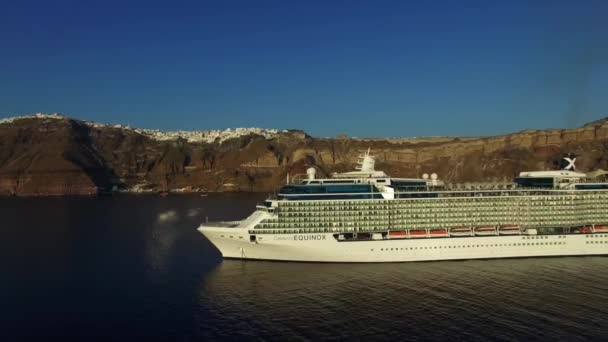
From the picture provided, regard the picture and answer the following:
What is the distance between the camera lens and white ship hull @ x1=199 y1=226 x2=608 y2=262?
114 feet

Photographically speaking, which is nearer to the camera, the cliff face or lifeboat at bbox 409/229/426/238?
A: lifeboat at bbox 409/229/426/238

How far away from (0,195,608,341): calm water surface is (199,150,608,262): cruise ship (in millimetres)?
1105

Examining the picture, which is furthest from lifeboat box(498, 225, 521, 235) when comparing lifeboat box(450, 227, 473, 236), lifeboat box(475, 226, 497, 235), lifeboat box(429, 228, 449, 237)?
lifeboat box(429, 228, 449, 237)

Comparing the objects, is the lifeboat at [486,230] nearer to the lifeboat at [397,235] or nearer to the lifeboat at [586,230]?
the lifeboat at [397,235]

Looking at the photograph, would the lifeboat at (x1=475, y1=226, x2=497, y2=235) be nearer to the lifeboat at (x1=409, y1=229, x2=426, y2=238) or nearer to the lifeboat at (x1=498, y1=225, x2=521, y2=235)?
the lifeboat at (x1=498, y1=225, x2=521, y2=235)

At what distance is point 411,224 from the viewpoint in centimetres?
3566

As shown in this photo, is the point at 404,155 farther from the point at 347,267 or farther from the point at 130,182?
the point at 347,267

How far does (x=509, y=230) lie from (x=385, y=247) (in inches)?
391

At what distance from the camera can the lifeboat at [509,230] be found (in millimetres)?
36406

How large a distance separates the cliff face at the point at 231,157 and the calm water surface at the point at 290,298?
3645 inches

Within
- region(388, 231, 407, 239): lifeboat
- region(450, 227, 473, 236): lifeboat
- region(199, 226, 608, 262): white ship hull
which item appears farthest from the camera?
region(450, 227, 473, 236): lifeboat

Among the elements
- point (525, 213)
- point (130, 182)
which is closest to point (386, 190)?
point (525, 213)

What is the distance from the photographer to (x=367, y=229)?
115 feet

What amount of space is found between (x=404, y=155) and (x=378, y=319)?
121993 millimetres
